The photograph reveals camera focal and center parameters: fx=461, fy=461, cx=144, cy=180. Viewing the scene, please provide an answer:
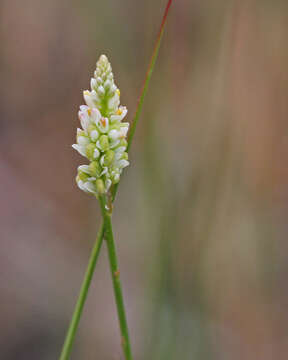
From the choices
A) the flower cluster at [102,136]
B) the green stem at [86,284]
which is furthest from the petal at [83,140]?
the green stem at [86,284]

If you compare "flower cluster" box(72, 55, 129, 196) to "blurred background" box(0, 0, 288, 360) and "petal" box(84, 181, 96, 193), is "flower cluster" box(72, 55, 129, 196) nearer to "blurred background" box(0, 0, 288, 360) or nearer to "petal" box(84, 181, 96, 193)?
"petal" box(84, 181, 96, 193)

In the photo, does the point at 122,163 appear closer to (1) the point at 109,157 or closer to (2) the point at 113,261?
(1) the point at 109,157

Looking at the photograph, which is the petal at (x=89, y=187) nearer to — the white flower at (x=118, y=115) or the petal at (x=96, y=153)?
the petal at (x=96, y=153)

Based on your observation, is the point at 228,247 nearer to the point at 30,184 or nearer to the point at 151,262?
the point at 151,262

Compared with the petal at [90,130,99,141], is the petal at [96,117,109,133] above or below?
above

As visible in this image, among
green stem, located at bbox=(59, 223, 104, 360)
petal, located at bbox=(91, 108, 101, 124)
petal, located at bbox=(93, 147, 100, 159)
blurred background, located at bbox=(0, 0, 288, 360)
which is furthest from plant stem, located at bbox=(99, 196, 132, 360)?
blurred background, located at bbox=(0, 0, 288, 360)
